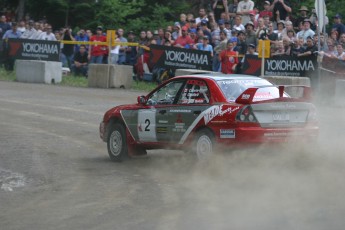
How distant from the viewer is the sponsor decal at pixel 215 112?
1281 cm

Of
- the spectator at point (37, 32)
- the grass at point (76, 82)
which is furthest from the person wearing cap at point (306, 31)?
the spectator at point (37, 32)

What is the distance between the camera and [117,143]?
14.9 metres

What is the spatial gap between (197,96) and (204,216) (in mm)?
4289

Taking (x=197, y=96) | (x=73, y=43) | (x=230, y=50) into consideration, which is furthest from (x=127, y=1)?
(x=197, y=96)

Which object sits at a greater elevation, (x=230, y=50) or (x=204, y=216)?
(x=230, y=50)

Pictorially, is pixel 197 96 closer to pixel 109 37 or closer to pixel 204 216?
pixel 204 216

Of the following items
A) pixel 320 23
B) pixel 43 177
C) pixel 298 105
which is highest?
pixel 320 23

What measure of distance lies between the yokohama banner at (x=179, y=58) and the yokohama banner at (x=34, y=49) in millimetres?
4367

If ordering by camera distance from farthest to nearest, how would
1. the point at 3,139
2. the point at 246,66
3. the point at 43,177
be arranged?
the point at 246,66
the point at 3,139
the point at 43,177

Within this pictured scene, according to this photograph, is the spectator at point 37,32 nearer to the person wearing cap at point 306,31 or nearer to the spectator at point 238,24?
the spectator at point 238,24

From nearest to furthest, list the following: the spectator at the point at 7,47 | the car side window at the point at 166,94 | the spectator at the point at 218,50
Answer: the car side window at the point at 166,94
the spectator at the point at 218,50
the spectator at the point at 7,47

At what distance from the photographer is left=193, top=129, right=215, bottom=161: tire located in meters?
13.0

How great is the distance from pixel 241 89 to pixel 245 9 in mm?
15506

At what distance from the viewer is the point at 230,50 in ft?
83.6
